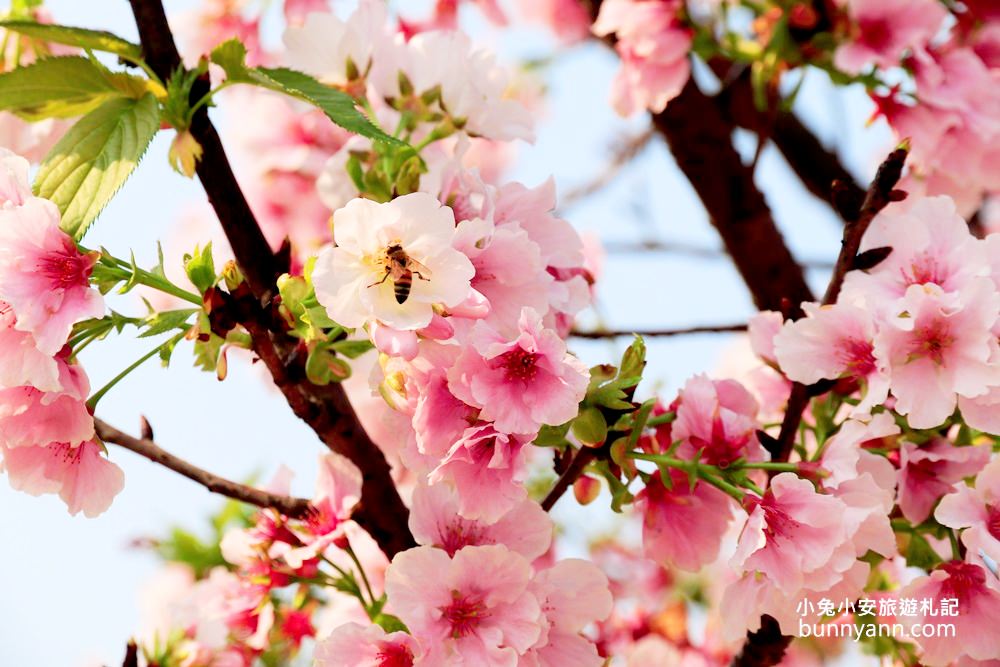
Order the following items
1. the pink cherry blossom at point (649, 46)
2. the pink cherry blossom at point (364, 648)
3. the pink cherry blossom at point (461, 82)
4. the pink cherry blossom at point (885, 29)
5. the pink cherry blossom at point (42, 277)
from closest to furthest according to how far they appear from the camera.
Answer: the pink cherry blossom at point (42, 277)
the pink cherry blossom at point (364, 648)
the pink cherry blossom at point (461, 82)
the pink cherry blossom at point (885, 29)
the pink cherry blossom at point (649, 46)

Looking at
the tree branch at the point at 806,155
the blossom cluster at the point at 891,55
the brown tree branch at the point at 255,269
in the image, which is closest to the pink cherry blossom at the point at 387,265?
the brown tree branch at the point at 255,269

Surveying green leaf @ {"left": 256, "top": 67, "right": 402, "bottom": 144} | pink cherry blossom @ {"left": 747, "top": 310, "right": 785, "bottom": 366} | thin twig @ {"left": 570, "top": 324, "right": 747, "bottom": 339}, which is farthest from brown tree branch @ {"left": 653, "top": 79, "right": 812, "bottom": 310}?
green leaf @ {"left": 256, "top": 67, "right": 402, "bottom": 144}

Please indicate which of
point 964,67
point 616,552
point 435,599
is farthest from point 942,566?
point 616,552

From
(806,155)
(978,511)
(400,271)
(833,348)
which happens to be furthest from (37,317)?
(806,155)

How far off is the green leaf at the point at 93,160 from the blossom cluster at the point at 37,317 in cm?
2

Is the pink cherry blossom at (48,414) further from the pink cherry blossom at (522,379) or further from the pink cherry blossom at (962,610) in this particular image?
the pink cherry blossom at (962,610)

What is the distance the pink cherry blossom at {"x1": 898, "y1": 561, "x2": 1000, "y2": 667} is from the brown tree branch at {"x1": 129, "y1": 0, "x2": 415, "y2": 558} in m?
0.53

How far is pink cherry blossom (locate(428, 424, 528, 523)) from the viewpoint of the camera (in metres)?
0.77

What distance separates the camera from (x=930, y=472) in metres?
0.97

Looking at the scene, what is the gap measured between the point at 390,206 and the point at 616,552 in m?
1.75

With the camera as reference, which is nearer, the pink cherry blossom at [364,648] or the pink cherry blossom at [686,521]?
the pink cherry blossom at [364,648]

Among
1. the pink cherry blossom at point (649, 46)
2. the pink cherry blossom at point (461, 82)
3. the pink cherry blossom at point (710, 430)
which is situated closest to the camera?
the pink cherry blossom at point (710, 430)

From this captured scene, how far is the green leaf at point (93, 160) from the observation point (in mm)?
769

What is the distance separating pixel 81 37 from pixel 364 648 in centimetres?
53
